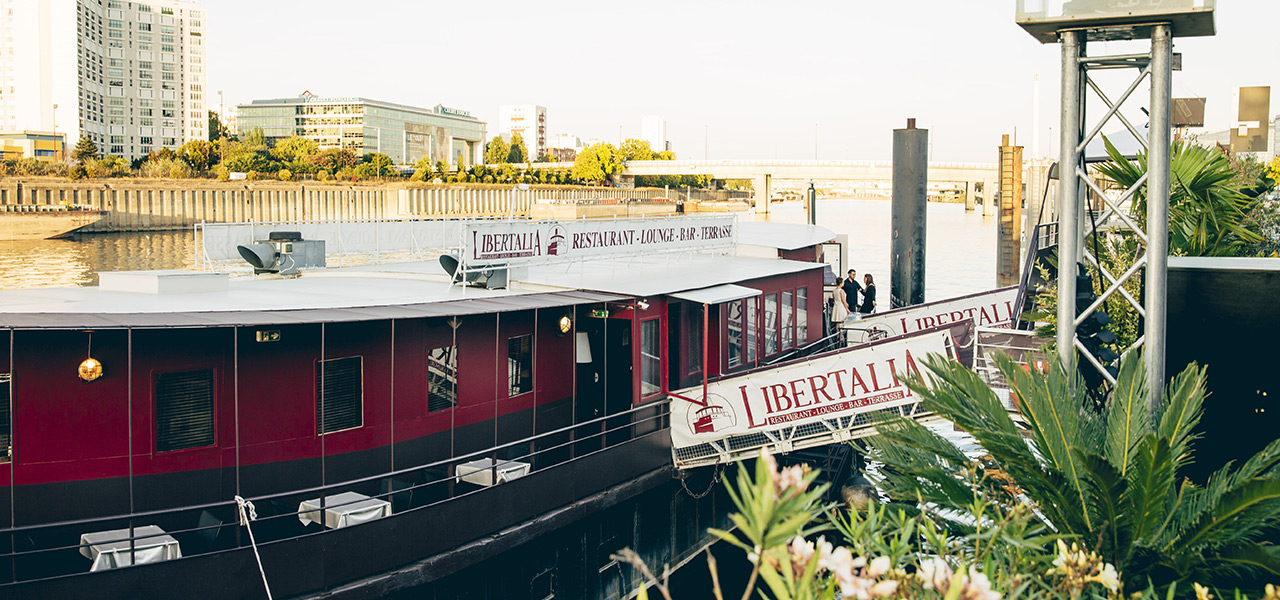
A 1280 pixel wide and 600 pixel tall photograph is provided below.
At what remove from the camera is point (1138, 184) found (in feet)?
21.9

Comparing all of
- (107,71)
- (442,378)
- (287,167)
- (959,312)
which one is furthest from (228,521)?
(107,71)

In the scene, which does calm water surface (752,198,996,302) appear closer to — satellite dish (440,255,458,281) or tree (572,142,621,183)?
satellite dish (440,255,458,281)

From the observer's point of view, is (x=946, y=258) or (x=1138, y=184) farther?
(x=946, y=258)

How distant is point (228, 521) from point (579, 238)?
5762 mm

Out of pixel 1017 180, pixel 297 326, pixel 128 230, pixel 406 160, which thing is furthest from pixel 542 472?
pixel 406 160

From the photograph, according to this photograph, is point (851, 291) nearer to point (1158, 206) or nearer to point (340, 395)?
point (340, 395)

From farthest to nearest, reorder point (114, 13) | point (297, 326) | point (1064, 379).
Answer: point (114, 13)
point (297, 326)
point (1064, 379)

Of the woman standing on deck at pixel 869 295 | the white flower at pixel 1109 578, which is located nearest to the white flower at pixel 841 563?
the white flower at pixel 1109 578

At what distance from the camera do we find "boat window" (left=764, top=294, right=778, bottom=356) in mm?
15477

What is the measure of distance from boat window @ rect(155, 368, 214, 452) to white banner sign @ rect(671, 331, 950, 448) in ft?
18.2

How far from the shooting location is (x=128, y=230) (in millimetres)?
60750

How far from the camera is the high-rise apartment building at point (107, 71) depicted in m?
125

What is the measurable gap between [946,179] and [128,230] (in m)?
58.6

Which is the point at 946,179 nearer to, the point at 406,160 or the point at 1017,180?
the point at 1017,180
